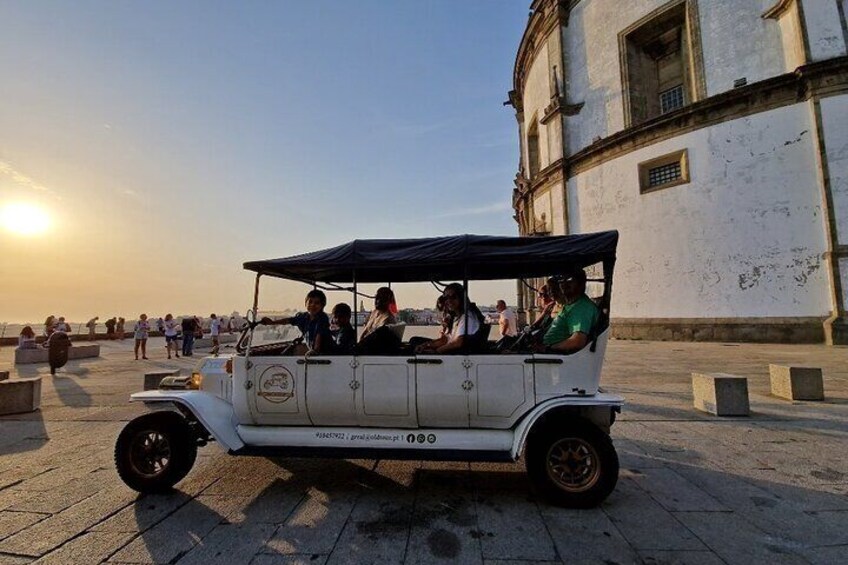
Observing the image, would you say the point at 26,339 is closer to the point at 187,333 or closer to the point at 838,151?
the point at 187,333

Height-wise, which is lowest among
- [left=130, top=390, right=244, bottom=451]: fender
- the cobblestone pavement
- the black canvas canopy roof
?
the cobblestone pavement

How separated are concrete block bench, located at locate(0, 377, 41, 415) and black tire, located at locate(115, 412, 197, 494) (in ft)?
17.5

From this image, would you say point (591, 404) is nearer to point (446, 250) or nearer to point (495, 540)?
point (495, 540)

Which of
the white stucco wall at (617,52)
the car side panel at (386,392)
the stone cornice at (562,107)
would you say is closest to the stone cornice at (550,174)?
the white stucco wall at (617,52)

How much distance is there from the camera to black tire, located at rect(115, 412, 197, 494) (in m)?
4.07

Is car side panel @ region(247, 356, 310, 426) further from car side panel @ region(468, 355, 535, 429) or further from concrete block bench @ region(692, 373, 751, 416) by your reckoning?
concrete block bench @ region(692, 373, 751, 416)

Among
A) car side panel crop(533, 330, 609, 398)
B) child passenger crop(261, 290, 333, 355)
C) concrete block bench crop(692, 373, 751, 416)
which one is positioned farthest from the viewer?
concrete block bench crop(692, 373, 751, 416)

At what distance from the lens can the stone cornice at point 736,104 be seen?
51.1ft

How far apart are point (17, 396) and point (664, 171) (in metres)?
23.9

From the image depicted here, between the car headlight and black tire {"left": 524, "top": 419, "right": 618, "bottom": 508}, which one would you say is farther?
the car headlight

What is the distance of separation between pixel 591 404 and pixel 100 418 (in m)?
7.87

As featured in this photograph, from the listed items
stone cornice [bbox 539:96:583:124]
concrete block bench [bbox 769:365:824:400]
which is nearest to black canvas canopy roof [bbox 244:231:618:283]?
concrete block bench [bbox 769:365:824:400]

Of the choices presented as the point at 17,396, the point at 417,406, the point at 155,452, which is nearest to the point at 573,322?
the point at 417,406

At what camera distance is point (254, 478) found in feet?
14.5
